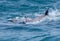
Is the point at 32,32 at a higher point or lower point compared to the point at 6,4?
lower

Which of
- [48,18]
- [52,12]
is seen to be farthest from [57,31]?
[52,12]

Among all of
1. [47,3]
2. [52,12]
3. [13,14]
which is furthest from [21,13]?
[47,3]

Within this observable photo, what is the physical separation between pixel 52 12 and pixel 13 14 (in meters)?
2.91

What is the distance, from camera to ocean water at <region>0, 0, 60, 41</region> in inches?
462

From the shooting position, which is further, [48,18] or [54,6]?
[54,6]

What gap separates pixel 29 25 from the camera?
1378 cm

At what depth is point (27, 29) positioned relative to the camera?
13.1 m

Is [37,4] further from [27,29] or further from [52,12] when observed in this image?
[27,29]

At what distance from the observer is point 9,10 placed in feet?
58.9

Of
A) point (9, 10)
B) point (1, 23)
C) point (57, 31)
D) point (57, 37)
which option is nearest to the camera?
point (57, 37)

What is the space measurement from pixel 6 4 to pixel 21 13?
251cm

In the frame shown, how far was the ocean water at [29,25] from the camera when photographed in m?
11.7

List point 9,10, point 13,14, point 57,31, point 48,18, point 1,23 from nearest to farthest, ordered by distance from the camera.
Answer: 1. point 57,31
2. point 1,23
3. point 48,18
4. point 13,14
5. point 9,10

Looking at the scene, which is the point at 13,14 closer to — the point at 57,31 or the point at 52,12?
the point at 52,12
